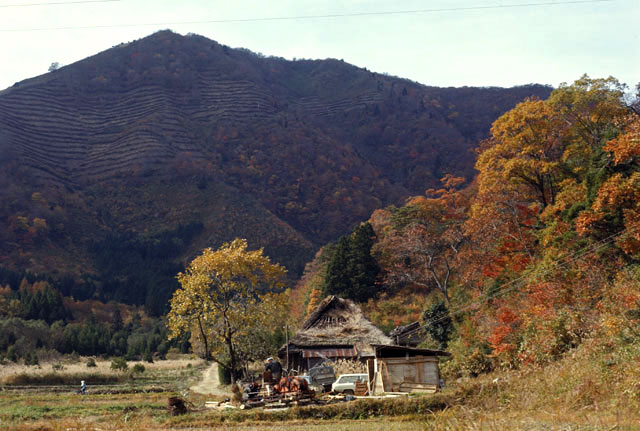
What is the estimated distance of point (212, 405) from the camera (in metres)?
26.0

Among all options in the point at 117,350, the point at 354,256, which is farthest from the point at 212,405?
the point at 117,350

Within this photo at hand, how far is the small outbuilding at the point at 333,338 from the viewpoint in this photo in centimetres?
3616

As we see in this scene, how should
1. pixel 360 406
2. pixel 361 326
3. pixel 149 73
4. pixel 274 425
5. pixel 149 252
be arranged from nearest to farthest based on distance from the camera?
1. pixel 274 425
2. pixel 360 406
3. pixel 361 326
4. pixel 149 252
5. pixel 149 73

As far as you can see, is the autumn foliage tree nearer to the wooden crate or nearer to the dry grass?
the wooden crate

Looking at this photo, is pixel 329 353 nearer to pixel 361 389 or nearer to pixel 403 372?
pixel 361 389

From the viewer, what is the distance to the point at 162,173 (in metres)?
143

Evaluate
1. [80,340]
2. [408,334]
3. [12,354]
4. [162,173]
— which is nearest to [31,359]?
[12,354]

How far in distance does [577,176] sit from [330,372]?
69.2ft

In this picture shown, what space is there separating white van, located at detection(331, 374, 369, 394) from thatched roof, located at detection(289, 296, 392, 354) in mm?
6453

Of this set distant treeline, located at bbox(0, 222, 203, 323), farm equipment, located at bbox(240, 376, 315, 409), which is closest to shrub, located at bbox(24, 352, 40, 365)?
distant treeline, located at bbox(0, 222, 203, 323)

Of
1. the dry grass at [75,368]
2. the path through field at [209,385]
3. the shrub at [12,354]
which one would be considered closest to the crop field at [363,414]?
the path through field at [209,385]

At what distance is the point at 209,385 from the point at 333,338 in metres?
11.9

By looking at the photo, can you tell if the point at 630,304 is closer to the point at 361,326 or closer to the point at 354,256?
the point at 361,326

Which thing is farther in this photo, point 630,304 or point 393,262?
point 393,262
